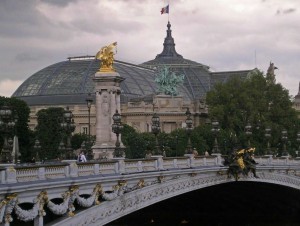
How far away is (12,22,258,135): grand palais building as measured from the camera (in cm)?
13562

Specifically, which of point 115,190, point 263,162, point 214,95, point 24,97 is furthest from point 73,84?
point 115,190

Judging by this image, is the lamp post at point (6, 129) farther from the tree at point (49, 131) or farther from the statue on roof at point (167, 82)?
the statue on roof at point (167, 82)

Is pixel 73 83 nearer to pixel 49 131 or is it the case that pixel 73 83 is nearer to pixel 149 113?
pixel 149 113

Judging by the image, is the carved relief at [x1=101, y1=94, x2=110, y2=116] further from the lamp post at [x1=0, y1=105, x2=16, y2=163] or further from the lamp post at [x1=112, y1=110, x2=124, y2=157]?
the lamp post at [x1=0, y1=105, x2=16, y2=163]

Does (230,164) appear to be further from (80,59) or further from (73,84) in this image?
(80,59)

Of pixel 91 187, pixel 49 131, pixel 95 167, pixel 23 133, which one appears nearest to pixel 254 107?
pixel 49 131

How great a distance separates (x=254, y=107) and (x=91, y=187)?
7028cm

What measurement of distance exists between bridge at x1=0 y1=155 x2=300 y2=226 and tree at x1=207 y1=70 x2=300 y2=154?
52.4 m

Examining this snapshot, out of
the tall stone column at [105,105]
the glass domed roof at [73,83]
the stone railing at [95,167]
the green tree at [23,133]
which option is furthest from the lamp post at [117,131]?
the glass domed roof at [73,83]

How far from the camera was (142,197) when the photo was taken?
121 ft

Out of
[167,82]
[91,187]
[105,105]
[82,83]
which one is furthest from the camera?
[82,83]

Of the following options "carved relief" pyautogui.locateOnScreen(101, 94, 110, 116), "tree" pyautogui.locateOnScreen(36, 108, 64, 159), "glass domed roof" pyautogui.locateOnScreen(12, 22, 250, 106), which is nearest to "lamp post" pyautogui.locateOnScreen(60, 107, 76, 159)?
"carved relief" pyautogui.locateOnScreen(101, 94, 110, 116)

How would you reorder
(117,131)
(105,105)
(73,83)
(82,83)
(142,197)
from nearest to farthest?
(142,197) < (117,131) < (105,105) < (82,83) < (73,83)

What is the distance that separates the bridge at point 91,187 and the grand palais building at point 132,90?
3492 inches
